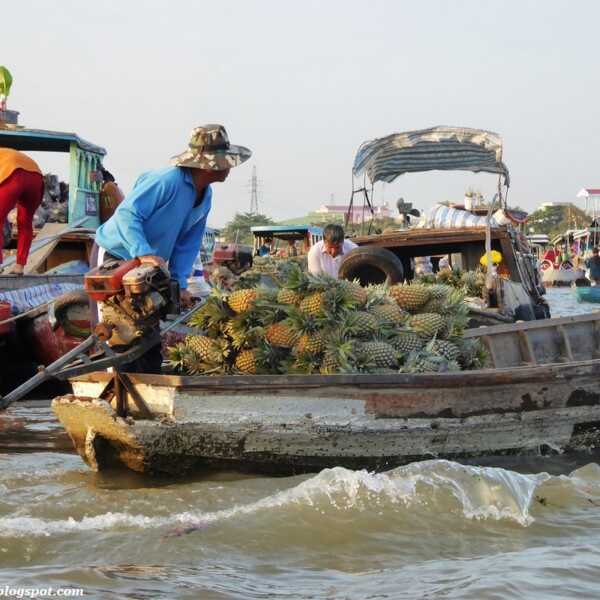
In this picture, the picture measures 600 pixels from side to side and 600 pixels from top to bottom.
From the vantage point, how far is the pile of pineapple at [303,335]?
534cm

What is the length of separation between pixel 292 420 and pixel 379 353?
0.66m

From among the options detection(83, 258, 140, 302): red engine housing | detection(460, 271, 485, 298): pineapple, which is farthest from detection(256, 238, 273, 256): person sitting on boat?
detection(83, 258, 140, 302): red engine housing

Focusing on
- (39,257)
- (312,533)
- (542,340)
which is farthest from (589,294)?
(312,533)

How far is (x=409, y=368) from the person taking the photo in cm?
543

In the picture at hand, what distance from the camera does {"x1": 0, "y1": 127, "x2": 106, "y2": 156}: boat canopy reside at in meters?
11.0

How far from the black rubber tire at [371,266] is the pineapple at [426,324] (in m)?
3.70

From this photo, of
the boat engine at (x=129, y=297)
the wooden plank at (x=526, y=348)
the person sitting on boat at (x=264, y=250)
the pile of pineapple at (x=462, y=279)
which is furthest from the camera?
the person sitting on boat at (x=264, y=250)

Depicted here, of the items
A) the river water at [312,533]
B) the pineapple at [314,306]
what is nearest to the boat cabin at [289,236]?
the pineapple at [314,306]

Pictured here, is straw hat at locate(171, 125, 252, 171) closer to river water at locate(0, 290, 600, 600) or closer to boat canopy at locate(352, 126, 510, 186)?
river water at locate(0, 290, 600, 600)

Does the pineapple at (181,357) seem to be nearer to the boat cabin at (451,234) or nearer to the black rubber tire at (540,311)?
the boat cabin at (451,234)

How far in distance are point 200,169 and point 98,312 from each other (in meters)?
1.04

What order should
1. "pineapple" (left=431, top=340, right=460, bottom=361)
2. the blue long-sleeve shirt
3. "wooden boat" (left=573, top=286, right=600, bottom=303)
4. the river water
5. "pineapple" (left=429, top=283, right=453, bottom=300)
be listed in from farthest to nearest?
"wooden boat" (left=573, top=286, right=600, bottom=303) → "pineapple" (left=429, top=283, right=453, bottom=300) → "pineapple" (left=431, top=340, right=460, bottom=361) → the blue long-sleeve shirt → the river water

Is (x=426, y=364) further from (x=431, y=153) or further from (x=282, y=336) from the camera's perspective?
(x=431, y=153)

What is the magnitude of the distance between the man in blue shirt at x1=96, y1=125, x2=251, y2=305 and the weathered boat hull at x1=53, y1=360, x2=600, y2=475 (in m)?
0.79
